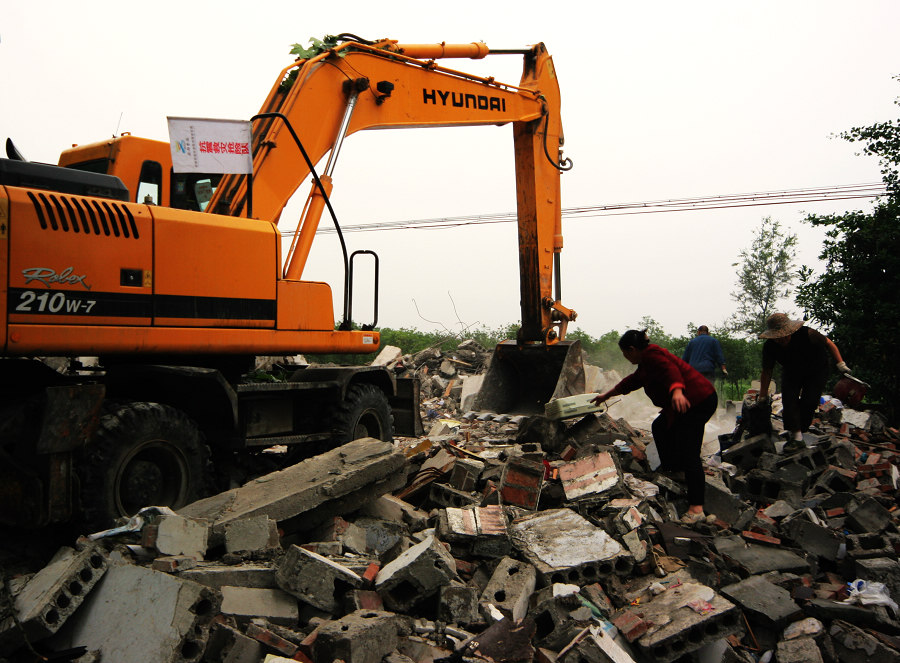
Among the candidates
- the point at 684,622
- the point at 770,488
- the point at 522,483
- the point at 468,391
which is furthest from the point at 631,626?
the point at 468,391

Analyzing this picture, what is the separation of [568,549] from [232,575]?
2.12 meters

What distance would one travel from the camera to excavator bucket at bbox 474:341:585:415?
9.97 meters

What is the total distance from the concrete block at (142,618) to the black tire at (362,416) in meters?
3.13

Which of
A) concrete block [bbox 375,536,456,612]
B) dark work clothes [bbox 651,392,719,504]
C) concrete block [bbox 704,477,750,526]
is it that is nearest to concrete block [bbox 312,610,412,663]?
concrete block [bbox 375,536,456,612]

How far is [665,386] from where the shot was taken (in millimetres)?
5930

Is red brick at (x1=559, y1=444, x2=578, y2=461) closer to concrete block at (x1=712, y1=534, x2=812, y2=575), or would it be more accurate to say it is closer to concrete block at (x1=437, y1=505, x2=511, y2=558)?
concrete block at (x1=712, y1=534, x2=812, y2=575)

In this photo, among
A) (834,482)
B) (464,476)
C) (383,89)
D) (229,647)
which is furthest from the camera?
(383,89)

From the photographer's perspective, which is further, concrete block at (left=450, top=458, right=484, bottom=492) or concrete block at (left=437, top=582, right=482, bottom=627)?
concrete block at (left=450, top=458, right=484, bottom=492)

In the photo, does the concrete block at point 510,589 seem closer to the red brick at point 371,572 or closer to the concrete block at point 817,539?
the red brick at point 371,572

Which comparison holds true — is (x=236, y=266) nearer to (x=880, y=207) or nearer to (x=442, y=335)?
(x=880, y=207)

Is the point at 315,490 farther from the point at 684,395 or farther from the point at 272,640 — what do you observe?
the point at 684,395

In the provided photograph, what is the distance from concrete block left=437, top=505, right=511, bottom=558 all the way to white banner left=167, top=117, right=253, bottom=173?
2.90m

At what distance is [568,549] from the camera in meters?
4.75

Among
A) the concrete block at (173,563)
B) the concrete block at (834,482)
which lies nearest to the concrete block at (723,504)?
the concrete block at (834,482)
